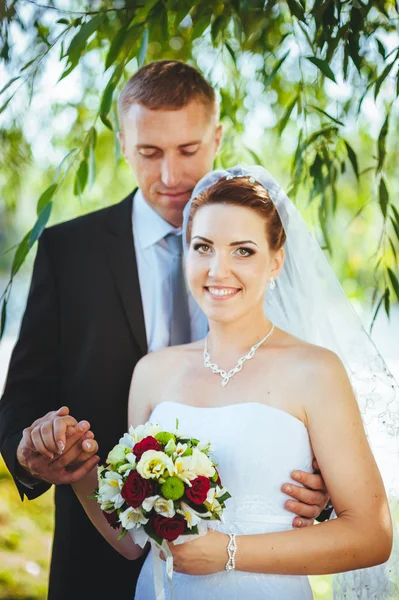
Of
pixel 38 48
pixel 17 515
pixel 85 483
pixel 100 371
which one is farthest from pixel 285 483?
pixel 17 515

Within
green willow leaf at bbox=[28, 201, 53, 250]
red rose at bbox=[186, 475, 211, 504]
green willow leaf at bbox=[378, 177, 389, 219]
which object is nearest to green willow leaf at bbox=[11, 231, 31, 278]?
green willow leaf at bbox=[28, 201, 53, 250]

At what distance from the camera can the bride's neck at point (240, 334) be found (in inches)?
99.9

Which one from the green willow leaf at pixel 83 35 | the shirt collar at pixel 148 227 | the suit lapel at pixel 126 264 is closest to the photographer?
the green willow leaf at pixel 83 35

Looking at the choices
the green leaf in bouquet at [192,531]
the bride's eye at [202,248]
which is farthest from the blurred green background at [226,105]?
the green leaf in bouquet at [192,531]

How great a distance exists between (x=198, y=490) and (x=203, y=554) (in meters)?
0.27

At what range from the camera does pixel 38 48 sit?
10.7 feet

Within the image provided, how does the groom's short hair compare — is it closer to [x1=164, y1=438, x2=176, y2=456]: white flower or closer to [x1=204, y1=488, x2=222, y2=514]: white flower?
[x1=164, y1=438, x2=176, y2=456]: white flower

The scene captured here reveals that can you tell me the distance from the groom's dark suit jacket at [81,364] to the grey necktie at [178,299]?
0.15m

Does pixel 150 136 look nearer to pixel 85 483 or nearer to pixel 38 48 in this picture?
pixel 38 48

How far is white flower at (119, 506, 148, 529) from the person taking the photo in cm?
203

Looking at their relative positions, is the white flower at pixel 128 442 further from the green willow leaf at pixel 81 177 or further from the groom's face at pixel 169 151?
the green willow leaf at pixel 81 177

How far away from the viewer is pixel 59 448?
Answer: 2285 millimetres

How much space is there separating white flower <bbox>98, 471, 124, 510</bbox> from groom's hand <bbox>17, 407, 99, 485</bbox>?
23cm

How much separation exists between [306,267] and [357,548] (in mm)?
1003
